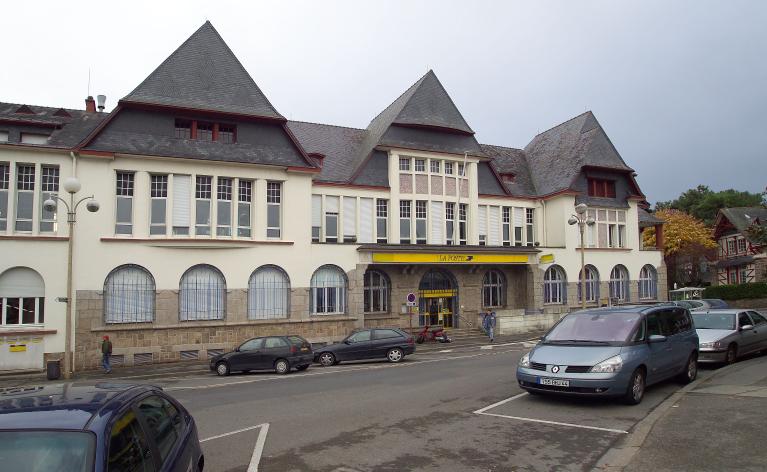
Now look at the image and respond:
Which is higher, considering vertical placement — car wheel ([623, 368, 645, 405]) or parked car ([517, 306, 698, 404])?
parked car ([517, 306, 698, 404])

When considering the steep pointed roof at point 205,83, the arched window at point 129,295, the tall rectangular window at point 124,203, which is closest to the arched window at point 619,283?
the steep pointed roof at point 205,83

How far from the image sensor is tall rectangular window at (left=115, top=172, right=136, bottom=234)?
2377cm

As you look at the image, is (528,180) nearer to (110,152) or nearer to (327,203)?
(327,203)

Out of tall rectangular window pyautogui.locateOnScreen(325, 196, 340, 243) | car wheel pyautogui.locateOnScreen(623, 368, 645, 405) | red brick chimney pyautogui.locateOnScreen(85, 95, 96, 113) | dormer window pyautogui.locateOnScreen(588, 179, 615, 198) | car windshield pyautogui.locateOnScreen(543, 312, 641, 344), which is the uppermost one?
red brick chimney pyautogui.locateOnScreen(85, 95, 96, 113)

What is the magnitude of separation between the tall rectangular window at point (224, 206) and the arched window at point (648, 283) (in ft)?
91.1

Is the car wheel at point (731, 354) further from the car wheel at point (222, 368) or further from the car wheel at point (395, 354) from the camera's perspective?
the car wheel at point (222, 368)

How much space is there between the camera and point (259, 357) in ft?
64.4

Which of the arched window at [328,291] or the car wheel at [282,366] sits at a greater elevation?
the arched window at [328,291]

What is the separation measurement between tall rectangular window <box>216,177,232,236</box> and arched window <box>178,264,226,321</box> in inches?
71.6

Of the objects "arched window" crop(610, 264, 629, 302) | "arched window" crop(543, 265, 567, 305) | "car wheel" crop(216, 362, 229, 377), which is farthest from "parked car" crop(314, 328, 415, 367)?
"arched window" crop(610, 264, 629, 302)

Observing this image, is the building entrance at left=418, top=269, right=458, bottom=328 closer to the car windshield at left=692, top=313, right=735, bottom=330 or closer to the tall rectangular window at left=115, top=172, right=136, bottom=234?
the tall rectangular window at left=115, top=172, right=136, bottom=234

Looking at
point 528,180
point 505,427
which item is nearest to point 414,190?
point 528,180

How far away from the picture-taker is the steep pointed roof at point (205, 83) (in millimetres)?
25297

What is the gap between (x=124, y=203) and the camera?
2391 cm
